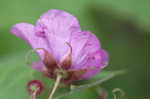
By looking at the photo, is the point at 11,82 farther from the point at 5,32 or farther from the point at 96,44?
the point at 5,32

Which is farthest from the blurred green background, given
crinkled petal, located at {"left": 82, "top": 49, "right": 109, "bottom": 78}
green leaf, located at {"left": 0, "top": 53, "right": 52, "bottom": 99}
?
crinkled petal, located at {"left": 82, "top": 49, "right": 109, "bottom": 78}

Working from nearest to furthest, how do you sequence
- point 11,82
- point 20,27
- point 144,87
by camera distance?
point 20,27
point 11,82
point 144,87

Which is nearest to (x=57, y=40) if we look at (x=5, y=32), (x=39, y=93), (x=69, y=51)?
(x=69, y=51)

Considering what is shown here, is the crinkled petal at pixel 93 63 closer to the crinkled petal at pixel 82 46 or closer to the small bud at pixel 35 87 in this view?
the crinkled petal at pixel 82 46

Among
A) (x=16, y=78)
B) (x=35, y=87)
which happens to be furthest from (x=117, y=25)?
(x=35, y=87)

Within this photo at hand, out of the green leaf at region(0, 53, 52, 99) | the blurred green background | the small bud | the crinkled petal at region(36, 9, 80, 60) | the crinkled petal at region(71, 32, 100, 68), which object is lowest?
the blurred green background

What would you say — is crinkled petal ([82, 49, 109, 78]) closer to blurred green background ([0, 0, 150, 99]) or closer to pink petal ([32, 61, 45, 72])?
pink petal ([32, 61, 45, 72])

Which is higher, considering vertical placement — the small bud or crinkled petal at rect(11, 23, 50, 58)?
crinkled petal at rect(11, 23, 50, 58)
